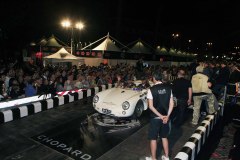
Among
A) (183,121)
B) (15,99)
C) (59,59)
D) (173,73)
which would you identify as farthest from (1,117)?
(173,73)

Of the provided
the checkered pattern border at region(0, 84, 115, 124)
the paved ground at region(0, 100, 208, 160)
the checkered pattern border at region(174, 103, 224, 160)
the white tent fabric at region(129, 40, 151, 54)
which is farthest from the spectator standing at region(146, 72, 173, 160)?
the white tent fabric at region(129, 40, 151, 54)

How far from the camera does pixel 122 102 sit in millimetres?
6836

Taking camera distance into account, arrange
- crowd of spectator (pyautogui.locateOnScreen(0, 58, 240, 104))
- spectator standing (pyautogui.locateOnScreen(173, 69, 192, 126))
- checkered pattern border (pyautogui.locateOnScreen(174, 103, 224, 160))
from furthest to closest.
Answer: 1. crowd of spectator (pyautogui.locateOnScreen(0, 58, 240, 104))
2. spectator standing (pyautogui.locateOnScreen(173, 69, 192, 126))
3. checkered pattern border (pyautogui.locateOnScreen(174, 103, 224, 160))

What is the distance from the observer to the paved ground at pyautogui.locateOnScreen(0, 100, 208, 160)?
479 centimetres

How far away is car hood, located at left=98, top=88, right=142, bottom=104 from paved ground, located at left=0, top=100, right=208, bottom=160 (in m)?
1.02

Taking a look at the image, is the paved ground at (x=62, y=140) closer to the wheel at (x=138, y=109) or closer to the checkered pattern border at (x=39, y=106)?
the checkered pattern border at (x=39, y=106)

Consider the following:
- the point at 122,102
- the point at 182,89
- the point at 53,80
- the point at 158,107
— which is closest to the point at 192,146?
the point at 158,107

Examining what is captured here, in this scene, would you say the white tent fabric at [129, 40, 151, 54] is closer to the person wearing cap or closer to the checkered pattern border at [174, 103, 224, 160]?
the person wearing cap

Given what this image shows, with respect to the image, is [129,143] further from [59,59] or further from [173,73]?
[173,73]

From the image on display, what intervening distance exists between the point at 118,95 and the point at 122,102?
499mm

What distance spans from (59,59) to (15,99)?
8.44 meters

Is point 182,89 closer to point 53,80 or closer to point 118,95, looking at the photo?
point 118,95

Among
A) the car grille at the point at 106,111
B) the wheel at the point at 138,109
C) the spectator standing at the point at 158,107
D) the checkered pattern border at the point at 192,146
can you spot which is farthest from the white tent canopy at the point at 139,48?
the spectator standing at the point at 158,107

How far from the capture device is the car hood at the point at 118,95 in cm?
699
